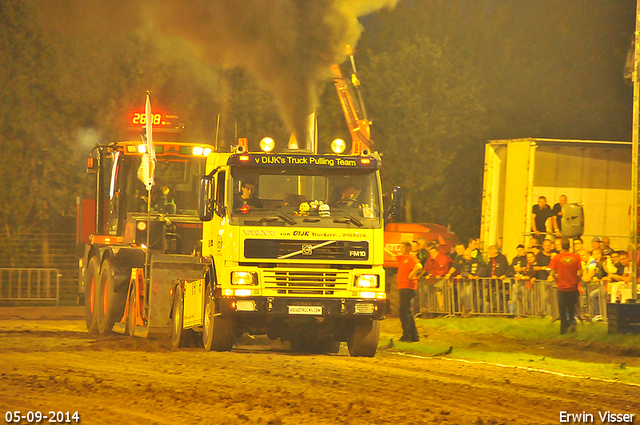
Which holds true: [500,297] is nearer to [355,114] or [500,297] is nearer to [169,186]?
[355,114]

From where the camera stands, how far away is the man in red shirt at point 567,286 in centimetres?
1841

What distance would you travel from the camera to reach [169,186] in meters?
19.0

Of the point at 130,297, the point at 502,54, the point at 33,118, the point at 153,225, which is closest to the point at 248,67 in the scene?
the point at 153,225

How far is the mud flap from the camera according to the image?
17.1 metres

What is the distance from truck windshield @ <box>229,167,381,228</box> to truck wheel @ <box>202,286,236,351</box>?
1.44 metres

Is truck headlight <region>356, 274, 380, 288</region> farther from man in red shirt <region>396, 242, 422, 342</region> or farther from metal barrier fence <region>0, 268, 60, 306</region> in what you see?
metal barrier fence <region>0, 268, 60, 306</region>

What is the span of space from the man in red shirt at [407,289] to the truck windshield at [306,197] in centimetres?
409

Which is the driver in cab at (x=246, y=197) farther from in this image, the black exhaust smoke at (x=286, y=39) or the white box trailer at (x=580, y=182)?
the white box trailer at (x=580, y=182)

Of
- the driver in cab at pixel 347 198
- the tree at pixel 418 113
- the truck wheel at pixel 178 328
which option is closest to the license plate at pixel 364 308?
the driver in cab at pixel 347 198

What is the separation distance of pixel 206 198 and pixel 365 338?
3128 mm

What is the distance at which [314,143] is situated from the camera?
676 inches

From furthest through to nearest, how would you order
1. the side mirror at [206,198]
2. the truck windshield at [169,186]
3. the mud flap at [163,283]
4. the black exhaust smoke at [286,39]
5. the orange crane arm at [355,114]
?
1. the orange crane arm at [355,114]
2. the truck windshield at [169,186]
3. the black exhaust smoke at [286,39]
4. the mud flap at [163,283]
5. the side mirror at [206,198]

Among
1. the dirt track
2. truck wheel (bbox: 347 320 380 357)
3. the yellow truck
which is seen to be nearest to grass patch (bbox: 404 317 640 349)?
the dirt track

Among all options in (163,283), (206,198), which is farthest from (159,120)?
(206,198)
